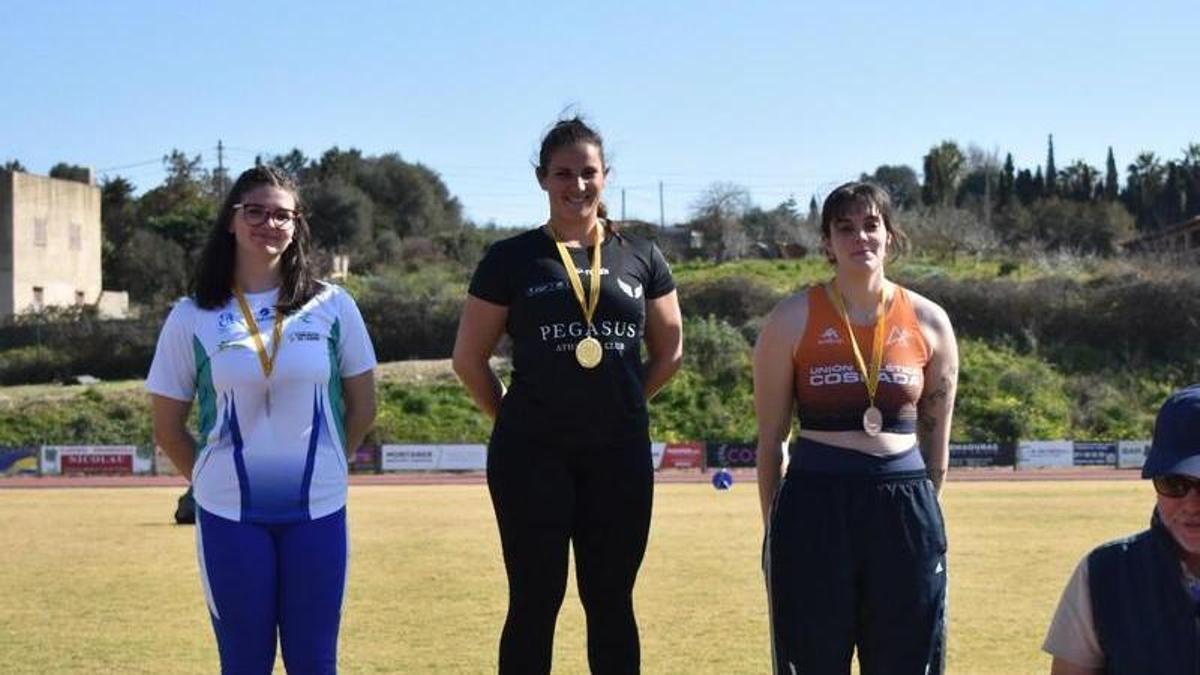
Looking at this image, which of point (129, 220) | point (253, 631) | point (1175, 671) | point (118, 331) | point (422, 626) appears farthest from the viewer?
point (129, 220)

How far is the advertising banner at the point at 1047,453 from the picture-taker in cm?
4041

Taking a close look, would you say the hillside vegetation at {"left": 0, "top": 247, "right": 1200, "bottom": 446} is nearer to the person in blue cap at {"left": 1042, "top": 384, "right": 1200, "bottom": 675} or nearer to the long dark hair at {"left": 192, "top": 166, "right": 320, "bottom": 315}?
the long dark hair at {"left": 192, "top": 166, "right": 320, "bottom": 315}

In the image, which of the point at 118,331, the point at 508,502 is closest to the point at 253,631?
the point at 508,502

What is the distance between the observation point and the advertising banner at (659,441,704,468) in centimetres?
4022

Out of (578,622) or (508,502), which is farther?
(578,622)

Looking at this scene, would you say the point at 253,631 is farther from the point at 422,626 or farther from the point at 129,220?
the point at 129,220

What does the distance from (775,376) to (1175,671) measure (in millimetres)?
1964

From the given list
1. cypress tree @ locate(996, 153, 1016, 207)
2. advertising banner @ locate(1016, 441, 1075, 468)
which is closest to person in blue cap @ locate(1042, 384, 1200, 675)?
advertising banner @ locate(1016, 441, 1075, 468)

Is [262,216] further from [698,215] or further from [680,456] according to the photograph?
[698,215]

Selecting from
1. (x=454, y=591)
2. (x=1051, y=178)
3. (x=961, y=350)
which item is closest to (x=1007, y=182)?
(x=1051, y=178)

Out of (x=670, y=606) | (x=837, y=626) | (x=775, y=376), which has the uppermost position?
(x=775, y=376)

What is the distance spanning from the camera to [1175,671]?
3188 mm

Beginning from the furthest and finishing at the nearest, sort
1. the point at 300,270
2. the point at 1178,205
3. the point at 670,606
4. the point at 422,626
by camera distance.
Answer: the point at 1178,205 → the point at 670,606 → the point at 422,626 → the point at 300,270

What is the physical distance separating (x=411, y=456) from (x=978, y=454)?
50.4ft
